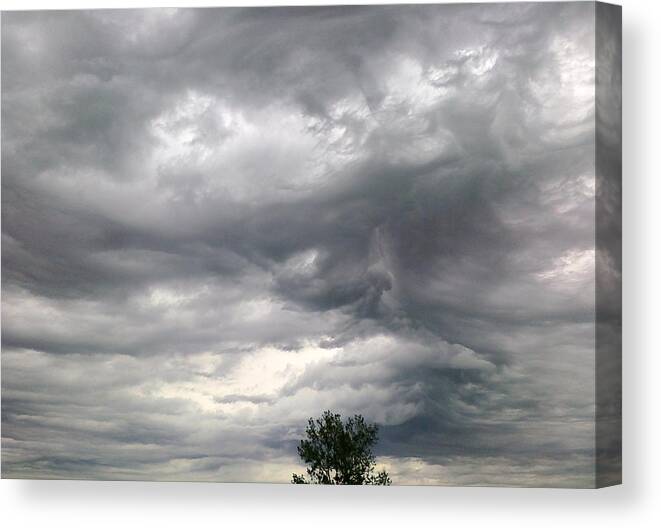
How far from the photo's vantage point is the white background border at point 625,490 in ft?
29.6

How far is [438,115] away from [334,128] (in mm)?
775

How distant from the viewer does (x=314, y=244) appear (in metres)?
9.18

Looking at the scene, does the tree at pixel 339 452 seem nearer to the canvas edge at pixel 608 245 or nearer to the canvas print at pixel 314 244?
the canvas print at pixel 314 244

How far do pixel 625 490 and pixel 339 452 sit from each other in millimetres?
2119

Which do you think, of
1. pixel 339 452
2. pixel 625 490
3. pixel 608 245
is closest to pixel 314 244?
pixel 339 452

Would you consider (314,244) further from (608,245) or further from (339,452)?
(608,245)

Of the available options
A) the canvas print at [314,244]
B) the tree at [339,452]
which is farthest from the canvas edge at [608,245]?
the tree at [339,452]

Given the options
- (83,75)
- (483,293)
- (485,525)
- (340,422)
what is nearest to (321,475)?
(340,422)

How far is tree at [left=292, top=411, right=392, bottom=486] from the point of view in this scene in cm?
909

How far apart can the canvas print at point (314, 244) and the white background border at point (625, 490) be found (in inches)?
6.2

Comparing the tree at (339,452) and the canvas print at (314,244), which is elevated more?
the canvas print at (314,244)

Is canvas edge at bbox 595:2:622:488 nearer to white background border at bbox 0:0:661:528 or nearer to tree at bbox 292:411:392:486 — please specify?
white background border at bbox 0:0:661:528

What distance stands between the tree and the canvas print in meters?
0.02

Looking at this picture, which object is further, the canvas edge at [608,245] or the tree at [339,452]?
the tree at [339,452]
